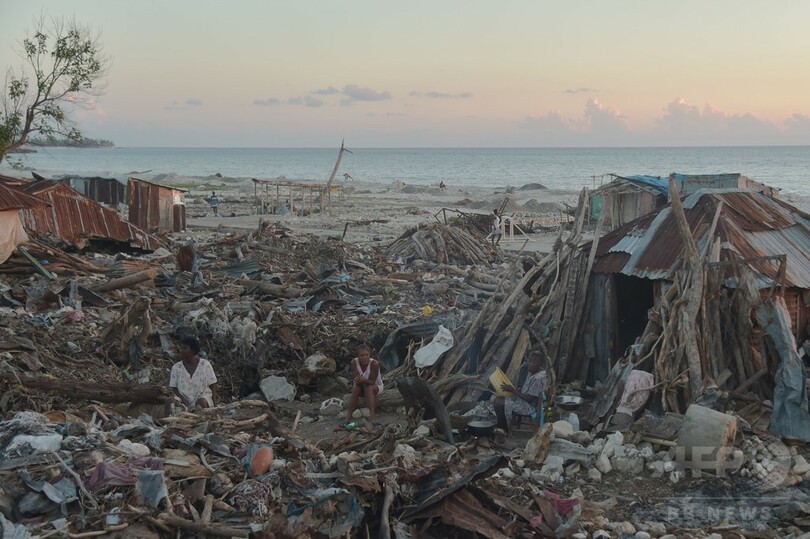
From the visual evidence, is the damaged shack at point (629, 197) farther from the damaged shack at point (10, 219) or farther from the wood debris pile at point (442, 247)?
the damaged shack at point (10, 219)

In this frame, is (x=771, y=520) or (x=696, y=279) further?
(x=696, y=279)

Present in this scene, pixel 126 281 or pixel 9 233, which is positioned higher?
pixel 9 233

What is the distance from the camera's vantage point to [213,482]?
5605 millimetres

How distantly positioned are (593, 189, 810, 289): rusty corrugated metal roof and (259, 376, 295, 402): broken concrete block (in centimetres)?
432

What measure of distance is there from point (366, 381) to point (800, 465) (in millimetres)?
4465

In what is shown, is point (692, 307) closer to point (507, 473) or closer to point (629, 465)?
point (629, 465)

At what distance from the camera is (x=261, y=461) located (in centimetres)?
584

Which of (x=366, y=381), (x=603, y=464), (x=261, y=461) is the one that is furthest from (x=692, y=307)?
Answer: (x=261, y=461)

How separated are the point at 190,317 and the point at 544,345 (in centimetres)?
510

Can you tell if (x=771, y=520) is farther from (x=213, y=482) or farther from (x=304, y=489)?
(x=213, y=482)

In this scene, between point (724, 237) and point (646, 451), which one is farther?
point (724, 237)

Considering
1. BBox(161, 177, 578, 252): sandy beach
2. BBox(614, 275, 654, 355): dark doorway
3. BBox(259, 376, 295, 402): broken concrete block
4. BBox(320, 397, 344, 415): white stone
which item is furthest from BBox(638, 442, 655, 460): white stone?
BBox(161, 177, 578, 252): sandy beach

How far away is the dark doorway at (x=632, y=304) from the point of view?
1122 cm

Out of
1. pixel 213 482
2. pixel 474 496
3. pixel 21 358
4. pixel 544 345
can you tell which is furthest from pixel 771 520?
Answer: pixel 21 358
